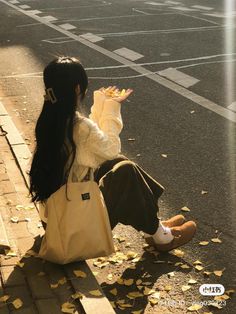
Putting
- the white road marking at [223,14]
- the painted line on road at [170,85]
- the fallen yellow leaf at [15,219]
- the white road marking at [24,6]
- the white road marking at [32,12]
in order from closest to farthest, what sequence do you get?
the fallen yellow leaf at [15,219], the painted line on road at [170,85], the white road marking at [223,14], the white road marking at [32,12], the white road marking at [24,6]

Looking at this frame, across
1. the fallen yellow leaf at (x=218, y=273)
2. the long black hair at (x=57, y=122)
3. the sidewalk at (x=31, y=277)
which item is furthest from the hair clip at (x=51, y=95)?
the fallen yellow leaf at (x=218, y=273)

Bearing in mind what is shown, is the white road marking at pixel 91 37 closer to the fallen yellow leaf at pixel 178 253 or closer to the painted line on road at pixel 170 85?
the painted line on road at pixel 170 85

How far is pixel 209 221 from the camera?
5305 mm

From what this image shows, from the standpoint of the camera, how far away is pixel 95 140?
4207 mm

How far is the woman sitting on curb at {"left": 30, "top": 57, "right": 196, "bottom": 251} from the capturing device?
13.6 feet

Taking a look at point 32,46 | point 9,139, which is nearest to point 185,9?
point 32,46

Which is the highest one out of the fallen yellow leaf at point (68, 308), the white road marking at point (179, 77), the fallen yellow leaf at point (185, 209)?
the fallen yellow leaf at point (68, 308)

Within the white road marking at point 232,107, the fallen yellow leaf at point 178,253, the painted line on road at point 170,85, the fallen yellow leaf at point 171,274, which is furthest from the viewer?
the white road marking at point 232,107

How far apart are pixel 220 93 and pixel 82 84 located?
18.0 feet

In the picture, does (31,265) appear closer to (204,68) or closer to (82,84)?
(82,84)

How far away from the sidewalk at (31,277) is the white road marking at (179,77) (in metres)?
5.14

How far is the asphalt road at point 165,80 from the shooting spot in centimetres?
587

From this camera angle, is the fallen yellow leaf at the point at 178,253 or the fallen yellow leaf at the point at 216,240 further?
the fallen yellow leaf at the point at 216,240

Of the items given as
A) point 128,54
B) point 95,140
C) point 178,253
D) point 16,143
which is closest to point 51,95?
point 95,140
